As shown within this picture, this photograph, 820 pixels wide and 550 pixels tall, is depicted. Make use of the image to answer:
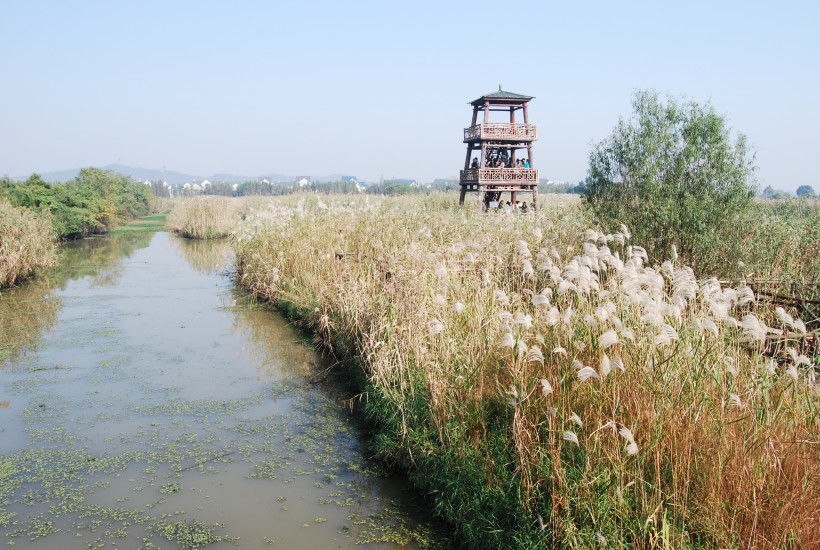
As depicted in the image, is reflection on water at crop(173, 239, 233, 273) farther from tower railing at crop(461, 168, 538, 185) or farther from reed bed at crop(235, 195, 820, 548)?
reed bed at crop(235, 195, 820, 548)

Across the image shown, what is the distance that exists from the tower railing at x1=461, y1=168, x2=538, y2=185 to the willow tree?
467 inches

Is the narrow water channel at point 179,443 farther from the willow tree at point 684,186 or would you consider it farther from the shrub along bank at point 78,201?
the shrub along bank at point 78,201

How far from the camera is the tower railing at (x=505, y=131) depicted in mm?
20359

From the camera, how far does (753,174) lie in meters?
7.67

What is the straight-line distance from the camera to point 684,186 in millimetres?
7875

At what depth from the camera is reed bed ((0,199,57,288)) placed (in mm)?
13258

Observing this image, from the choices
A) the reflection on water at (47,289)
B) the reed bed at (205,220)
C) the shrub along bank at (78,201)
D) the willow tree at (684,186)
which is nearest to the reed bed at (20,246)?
the reflection on water at (47,289)

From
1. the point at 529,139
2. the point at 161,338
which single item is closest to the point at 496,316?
the point at 161,338

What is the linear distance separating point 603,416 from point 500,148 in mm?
18457

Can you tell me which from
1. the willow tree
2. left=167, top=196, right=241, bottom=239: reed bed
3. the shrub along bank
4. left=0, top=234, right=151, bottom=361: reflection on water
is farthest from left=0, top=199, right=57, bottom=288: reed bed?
the willow tree

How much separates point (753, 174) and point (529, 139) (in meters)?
13.4

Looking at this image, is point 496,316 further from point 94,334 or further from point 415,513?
point 94,334

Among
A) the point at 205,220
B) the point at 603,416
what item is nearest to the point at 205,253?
the point at 205,220

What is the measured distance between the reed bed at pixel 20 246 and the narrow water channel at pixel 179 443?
10.6 feet
